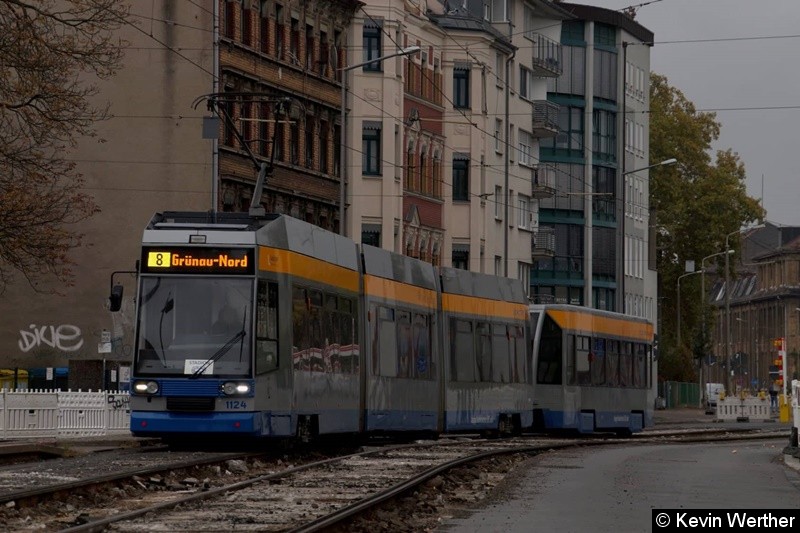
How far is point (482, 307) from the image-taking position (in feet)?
138

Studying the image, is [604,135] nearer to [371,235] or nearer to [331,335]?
[371,235]

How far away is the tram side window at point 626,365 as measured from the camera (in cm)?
5219

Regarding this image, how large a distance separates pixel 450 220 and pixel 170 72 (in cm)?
2153

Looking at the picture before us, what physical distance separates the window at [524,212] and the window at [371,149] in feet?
57.0

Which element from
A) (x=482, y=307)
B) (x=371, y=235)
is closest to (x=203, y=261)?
(x=482, y=307)

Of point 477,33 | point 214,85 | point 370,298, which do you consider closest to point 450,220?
point 477,33

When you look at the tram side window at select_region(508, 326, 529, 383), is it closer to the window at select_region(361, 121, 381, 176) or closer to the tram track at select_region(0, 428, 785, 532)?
the tram track at select_region(0, 428, 785, 532)

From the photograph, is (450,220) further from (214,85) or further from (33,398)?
(33,398)

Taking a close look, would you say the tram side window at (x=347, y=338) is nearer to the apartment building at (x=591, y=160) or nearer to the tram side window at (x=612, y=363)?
the tram side window at (x=612, y=363)

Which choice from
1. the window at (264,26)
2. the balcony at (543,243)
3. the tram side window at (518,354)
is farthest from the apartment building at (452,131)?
the tram side window at (518,354)

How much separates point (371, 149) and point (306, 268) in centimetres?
4219

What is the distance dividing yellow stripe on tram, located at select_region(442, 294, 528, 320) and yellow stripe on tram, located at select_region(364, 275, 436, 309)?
1.11 metres

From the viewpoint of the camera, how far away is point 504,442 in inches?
1626

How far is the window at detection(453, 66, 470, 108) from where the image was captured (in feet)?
265
